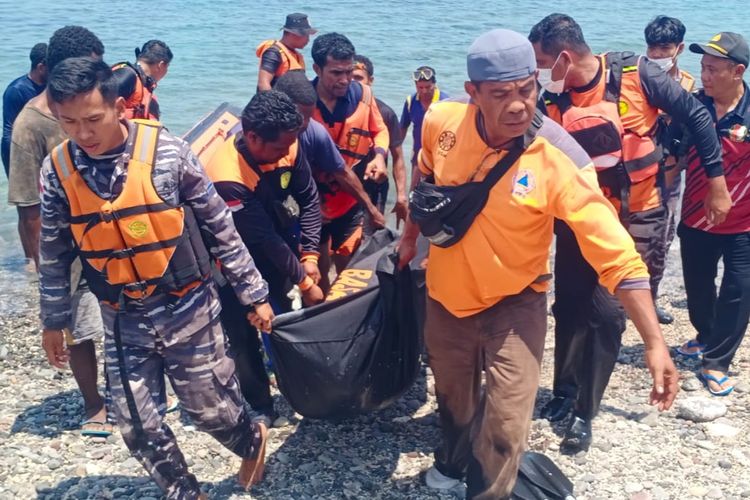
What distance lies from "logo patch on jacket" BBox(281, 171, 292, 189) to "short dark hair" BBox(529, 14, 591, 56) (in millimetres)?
1397

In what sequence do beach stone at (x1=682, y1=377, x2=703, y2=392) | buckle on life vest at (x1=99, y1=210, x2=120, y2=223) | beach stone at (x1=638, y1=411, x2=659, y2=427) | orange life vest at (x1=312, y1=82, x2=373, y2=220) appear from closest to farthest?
buckle on life vest at (x1=99, y1=210, x2=120, y2=223) → beach stone at (x1=638, y1=411, x2=659, y2=427) → beach stone at (x1=682, y1=377, x2=703, y2=392) → orange life vest at (x1=312, y1=82, x2=373, y2=220)

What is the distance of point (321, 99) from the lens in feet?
19.1

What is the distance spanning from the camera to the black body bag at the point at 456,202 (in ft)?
11.1

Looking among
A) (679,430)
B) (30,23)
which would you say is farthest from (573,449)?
(30,23)

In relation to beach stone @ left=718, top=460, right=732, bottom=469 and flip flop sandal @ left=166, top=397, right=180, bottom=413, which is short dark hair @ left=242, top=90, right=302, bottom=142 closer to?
flip flop sandal @ left=166, top=397, right=180, bottom=413

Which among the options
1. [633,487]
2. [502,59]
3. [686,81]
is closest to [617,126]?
[502,59]

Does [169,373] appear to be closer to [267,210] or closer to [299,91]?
[267,210]

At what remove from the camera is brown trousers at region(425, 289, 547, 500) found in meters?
3.63

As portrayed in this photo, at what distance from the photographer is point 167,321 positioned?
12.2ft

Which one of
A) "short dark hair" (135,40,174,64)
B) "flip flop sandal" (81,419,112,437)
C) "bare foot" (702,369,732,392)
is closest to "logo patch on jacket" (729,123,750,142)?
"bare foot" (702,369,732,392)

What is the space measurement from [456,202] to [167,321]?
133cm

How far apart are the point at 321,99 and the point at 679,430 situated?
305 cm

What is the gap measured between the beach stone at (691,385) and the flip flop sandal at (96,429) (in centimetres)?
342

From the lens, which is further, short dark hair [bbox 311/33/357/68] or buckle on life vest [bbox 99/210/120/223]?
short dark hair [bbox 311/33/357/68]
